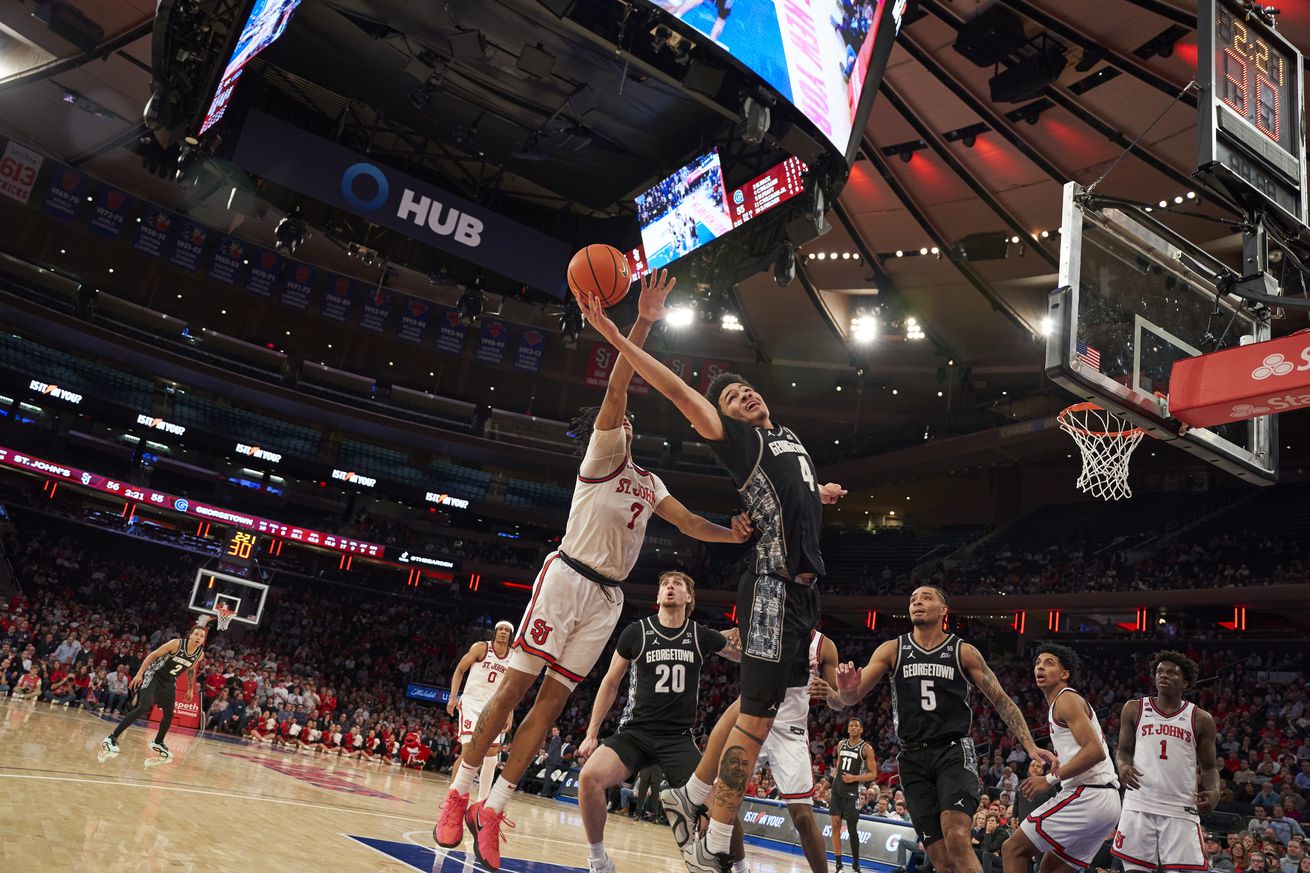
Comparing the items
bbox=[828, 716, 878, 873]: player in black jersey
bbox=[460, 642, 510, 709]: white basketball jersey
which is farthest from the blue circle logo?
bbox=[828, 716, 878, 873]: player in black jersey

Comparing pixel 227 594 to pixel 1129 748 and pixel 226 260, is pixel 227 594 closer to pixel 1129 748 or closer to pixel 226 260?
pixel 226 260

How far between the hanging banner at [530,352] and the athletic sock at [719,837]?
26370 mm

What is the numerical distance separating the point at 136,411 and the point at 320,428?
235 inches

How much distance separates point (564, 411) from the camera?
3569cm

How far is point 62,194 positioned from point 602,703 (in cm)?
2620

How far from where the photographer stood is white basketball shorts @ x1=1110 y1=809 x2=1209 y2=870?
6.39 meters

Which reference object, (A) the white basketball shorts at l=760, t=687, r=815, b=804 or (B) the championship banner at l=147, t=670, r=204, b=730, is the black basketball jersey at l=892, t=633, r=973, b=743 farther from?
(B) the championship banner at l=147, t=670, r=204, b=730

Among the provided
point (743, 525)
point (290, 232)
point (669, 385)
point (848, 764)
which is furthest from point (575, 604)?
point (290, 232)

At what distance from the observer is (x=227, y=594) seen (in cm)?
2600

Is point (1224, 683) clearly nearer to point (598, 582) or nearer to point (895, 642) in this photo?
point (895, 642)

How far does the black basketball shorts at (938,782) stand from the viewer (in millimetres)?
5477

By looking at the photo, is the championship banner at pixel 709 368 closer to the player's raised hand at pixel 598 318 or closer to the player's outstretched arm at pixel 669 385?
the player's raised hand at pixel 598 318

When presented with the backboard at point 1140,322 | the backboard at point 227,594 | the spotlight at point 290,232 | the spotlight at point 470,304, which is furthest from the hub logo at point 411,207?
the backboard at point 227,594

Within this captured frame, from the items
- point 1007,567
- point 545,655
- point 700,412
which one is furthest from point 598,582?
point 1007,567
